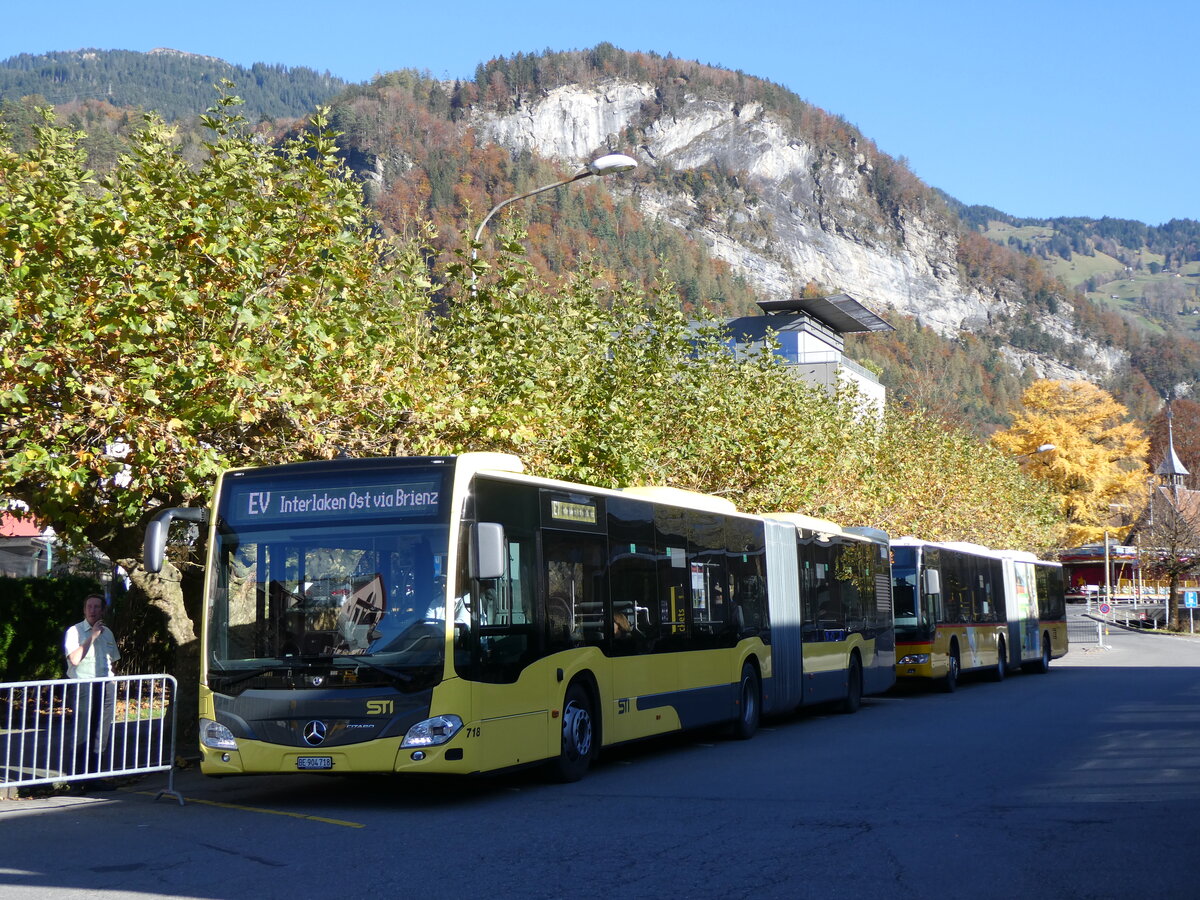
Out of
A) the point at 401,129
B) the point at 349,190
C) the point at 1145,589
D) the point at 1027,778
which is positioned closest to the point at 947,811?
the point at 1027,778

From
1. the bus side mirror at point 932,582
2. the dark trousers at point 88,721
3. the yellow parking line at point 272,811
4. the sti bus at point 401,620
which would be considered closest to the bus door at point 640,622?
the sti bus at point 401,620

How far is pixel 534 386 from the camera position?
1680cm

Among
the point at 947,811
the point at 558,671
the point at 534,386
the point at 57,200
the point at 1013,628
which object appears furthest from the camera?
the point at 1013,628

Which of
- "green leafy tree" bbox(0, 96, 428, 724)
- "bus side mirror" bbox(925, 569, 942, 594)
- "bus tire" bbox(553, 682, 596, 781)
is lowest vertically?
"bus tire" bbox(553, 682, 596, 781)

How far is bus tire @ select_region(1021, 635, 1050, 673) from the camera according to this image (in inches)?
1435

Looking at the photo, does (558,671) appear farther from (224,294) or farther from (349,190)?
(349,190)

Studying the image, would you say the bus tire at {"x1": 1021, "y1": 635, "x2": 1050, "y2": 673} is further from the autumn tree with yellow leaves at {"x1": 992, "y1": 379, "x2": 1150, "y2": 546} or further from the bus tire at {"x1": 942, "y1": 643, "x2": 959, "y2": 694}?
the autumn tree with yellow leaves at {"x1": 992, "y1": 379, "x2": 1150, "y2": 546}

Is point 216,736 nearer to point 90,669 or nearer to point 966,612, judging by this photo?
point 90,669

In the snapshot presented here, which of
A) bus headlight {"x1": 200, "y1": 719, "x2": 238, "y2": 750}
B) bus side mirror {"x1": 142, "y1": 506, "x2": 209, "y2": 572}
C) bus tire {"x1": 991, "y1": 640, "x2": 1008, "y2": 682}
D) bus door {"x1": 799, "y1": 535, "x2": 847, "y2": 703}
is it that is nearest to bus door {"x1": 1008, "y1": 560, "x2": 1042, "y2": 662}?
bus tire {"x1": 991, "y1": 640, "x2": 1008, "y2": 682}

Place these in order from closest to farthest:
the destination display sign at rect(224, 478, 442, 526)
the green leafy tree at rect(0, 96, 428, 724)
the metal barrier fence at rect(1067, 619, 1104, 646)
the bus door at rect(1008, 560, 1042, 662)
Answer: the destination display sign at rect(224, 478, 442, 526), the green leafy tree at rect(0, 96, 428, 724), the bus door at rect(1008, 560, 1042, 662), the metal barrier fence at rect(1067, 619, 1104, 646)

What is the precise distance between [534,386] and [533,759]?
5.71 meters

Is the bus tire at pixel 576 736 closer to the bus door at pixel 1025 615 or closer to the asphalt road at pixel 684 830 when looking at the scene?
the asphalt road at pixel 684 830

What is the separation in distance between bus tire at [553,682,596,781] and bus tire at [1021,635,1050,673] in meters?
25.1

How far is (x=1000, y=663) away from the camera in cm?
3253
